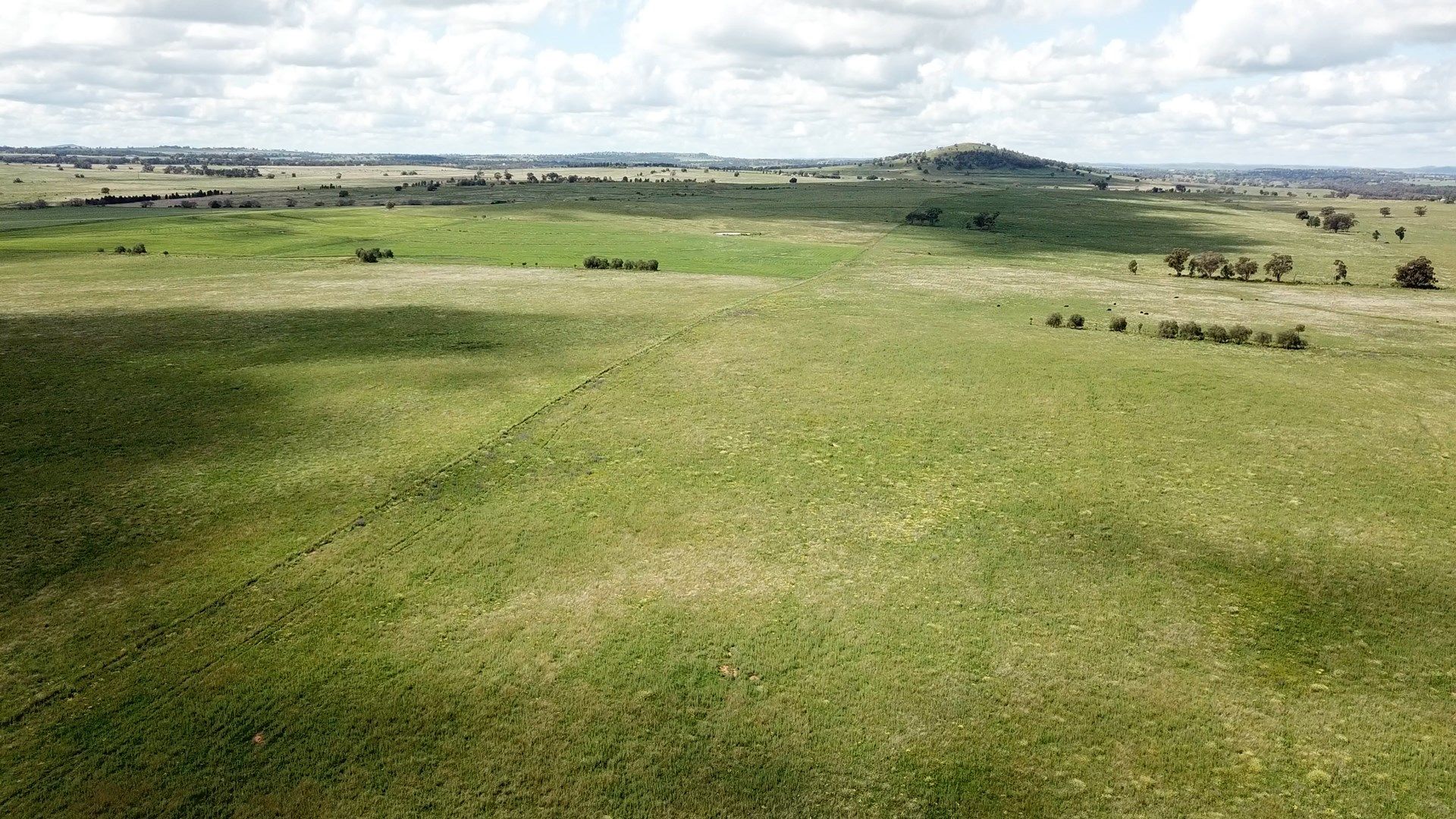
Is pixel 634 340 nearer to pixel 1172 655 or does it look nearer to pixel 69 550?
pixel 69 550

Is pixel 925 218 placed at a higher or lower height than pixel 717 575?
higher

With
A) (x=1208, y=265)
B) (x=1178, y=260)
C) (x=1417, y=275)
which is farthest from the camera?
(x=1178, y=260)

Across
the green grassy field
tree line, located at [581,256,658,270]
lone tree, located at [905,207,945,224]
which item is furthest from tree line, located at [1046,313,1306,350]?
lone tree, located at [905,207,945,224]

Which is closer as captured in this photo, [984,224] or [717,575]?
[717,575]

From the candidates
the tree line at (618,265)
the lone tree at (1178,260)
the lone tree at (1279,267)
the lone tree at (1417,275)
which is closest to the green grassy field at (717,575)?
the tree line at (618,265)

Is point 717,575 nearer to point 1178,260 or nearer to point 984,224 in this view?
point 1178,260

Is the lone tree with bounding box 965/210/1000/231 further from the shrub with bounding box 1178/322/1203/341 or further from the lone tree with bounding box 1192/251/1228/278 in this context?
the shrub with bounding box 1178/322/1203/341

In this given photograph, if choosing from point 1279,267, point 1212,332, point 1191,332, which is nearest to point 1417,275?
point 1279,267

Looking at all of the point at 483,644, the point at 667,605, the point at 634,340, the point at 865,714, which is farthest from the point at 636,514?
the point at 634,340
